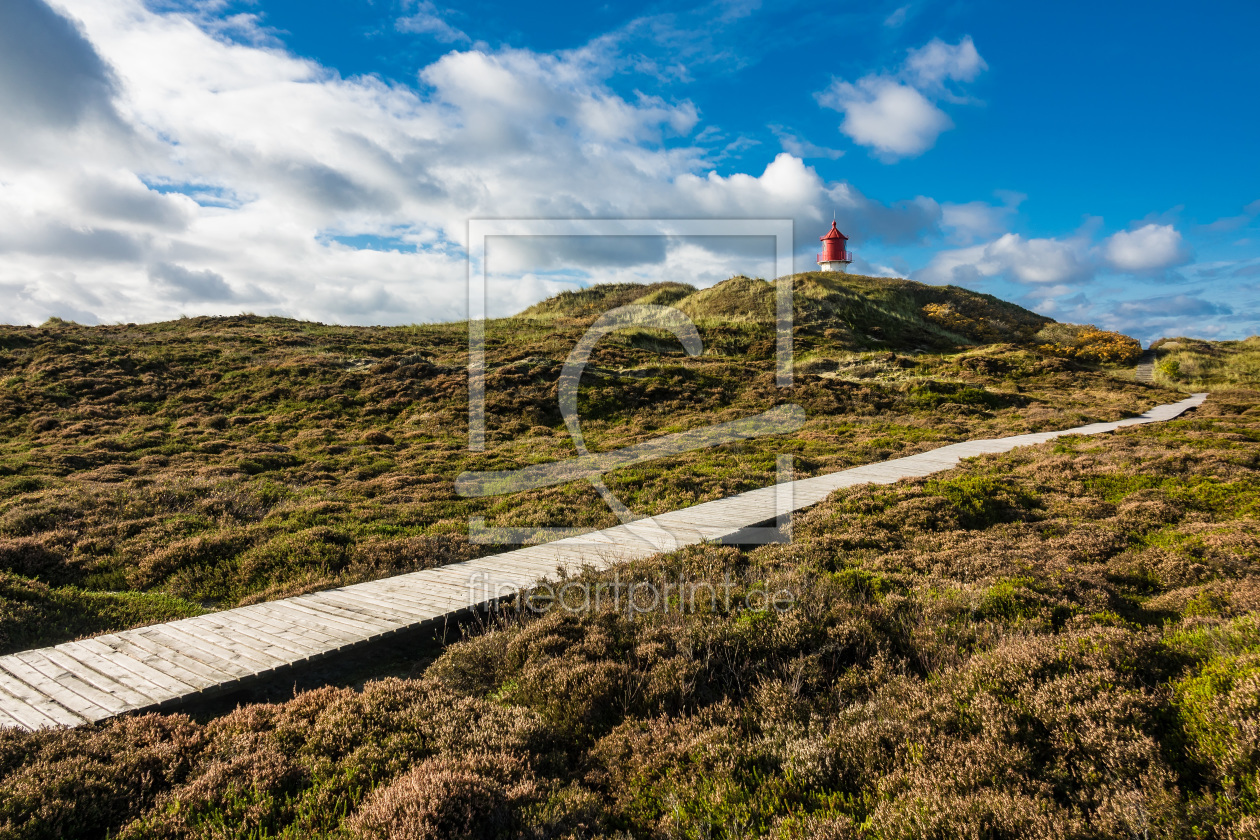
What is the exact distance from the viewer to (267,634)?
6930 mm

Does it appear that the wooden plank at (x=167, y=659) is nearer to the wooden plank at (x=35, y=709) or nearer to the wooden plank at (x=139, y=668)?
the wooden plank at (x=139, y=668)

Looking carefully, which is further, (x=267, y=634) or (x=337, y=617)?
(x=337, y=617)

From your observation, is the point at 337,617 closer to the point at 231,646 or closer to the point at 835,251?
the point at 231,646

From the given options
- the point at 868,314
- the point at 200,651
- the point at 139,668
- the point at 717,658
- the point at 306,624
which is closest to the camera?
the point at 717,658

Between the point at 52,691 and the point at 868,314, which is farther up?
the point at 868,314

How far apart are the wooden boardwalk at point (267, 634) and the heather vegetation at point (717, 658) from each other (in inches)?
19.0

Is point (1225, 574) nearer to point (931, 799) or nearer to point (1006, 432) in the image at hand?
point (931, 799)

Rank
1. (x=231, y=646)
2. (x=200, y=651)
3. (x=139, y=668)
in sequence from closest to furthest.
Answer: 1. (x=139, y=668)
2. (x=200, y=651)
3. (x=231, y=646)

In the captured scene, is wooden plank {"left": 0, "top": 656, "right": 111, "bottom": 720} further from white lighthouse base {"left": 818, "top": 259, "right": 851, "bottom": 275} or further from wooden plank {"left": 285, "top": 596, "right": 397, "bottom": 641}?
white lighthouse base {"left": 818, "top": 259, "right": 851, "bottom": 275}

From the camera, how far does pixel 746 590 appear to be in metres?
7.26

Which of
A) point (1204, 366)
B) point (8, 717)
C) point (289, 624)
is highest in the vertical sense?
point (1204, 366)

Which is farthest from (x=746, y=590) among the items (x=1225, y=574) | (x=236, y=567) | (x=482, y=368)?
(x=482, y=368)

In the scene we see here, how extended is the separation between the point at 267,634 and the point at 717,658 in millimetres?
4952

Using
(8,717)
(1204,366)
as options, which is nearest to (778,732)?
(8,717)
